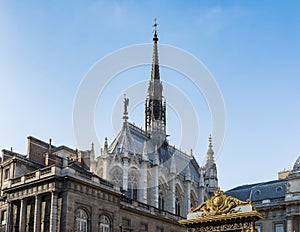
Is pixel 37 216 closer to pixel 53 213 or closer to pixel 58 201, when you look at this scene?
pixel 53 213

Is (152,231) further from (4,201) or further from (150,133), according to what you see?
(150,133)

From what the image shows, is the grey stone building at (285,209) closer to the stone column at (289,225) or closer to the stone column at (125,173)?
the stone column at (289,225)

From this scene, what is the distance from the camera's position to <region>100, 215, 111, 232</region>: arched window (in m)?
45.6

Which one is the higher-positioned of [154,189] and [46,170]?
[154,189]

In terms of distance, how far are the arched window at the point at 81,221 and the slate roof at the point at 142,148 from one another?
2104cm

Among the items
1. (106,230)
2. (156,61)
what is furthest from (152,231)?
(156,61)

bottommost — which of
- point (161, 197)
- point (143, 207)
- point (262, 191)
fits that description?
point (143, 207)

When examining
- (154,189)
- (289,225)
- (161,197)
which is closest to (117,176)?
(154,189)

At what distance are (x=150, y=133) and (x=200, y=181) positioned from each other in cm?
994

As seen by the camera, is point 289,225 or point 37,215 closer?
point 37,215

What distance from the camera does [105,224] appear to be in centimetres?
4600

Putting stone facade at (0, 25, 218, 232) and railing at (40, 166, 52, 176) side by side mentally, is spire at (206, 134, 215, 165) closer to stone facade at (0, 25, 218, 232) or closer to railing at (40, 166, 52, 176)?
stone facade at (0, 25, 218, 232)

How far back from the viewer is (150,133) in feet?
259

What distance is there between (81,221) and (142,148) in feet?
94.8
